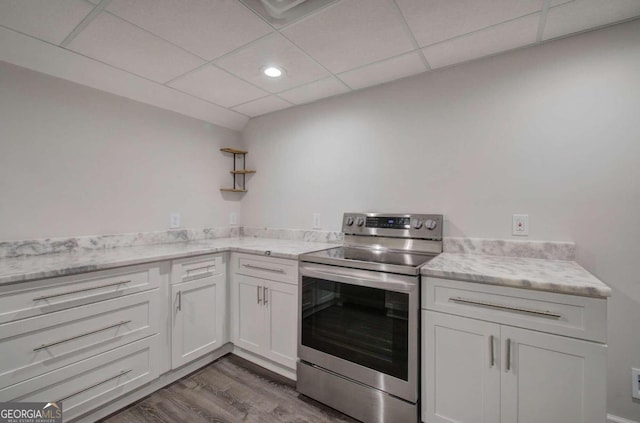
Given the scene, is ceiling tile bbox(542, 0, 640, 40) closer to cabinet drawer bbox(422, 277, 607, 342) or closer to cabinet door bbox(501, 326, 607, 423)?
cabinet drawer bbox(422, 277, 607, 342)

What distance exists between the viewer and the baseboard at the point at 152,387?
1.55 metres

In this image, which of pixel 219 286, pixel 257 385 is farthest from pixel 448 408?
pixel 219 286

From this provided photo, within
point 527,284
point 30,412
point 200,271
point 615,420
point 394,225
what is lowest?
point 615,420

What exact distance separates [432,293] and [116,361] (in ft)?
6.03

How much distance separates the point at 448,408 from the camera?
134 cm

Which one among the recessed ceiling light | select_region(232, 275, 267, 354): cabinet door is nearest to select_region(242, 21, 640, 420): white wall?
the recessed ceiling light

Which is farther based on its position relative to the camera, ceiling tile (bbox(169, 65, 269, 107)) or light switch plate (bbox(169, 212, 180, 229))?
light switch plate (bbox(169, 212, 180, 229))

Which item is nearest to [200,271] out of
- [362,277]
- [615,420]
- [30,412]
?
[30,412]

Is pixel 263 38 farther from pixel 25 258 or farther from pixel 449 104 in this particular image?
pixel 25 258

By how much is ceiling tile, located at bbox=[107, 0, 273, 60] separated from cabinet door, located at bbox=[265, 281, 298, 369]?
5.16 ft

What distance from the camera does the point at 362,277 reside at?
60.4 inches

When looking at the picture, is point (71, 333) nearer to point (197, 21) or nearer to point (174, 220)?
point (174, 220)

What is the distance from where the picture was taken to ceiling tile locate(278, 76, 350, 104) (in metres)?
2.17

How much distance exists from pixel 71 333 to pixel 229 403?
966 mm
